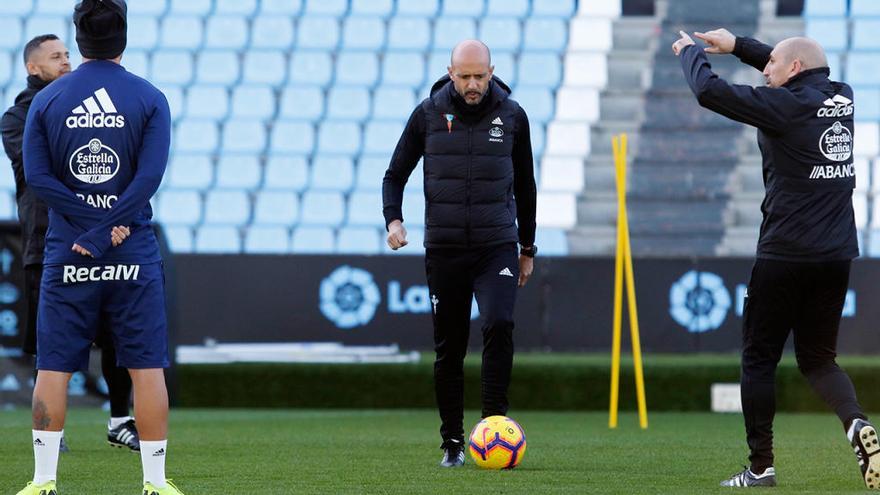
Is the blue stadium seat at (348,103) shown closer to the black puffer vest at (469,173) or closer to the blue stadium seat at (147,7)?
the blue stadium seat at (147,7)

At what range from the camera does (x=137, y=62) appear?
19.2 metres

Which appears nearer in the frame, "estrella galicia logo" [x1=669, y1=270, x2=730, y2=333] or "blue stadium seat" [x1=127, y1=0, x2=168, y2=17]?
"estrella galicia logo" [x1=669, y1=270, x2=730, y2=333]

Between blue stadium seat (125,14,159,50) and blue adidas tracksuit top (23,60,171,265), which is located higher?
blue stadium seat (125,14,159,50)

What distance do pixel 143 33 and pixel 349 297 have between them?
8770mm

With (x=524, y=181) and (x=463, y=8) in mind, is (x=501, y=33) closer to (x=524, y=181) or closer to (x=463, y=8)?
(x=463, y=8)

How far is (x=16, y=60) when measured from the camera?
19.2 m

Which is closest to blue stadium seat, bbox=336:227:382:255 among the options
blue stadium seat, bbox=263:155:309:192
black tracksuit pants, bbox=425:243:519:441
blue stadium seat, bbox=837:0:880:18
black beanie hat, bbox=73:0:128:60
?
blue stadium seat, bbox=263:155:309:192

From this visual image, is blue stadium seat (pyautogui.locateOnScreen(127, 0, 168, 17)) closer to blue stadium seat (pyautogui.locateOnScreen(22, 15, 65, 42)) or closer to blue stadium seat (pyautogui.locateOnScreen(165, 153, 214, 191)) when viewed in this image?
blue stadium seat (pyautogui.locateOnScreen(22, 15, 65, 42))

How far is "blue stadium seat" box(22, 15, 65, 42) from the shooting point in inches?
773

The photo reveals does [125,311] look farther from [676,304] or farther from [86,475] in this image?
[676,304]

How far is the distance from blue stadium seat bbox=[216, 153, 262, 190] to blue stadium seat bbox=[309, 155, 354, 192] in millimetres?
661

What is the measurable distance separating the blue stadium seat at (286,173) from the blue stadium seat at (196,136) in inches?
33.4

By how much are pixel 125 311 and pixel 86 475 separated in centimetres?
162

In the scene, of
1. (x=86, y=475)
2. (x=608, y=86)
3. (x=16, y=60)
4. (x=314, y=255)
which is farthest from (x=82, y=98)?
(x=16, y=60)
